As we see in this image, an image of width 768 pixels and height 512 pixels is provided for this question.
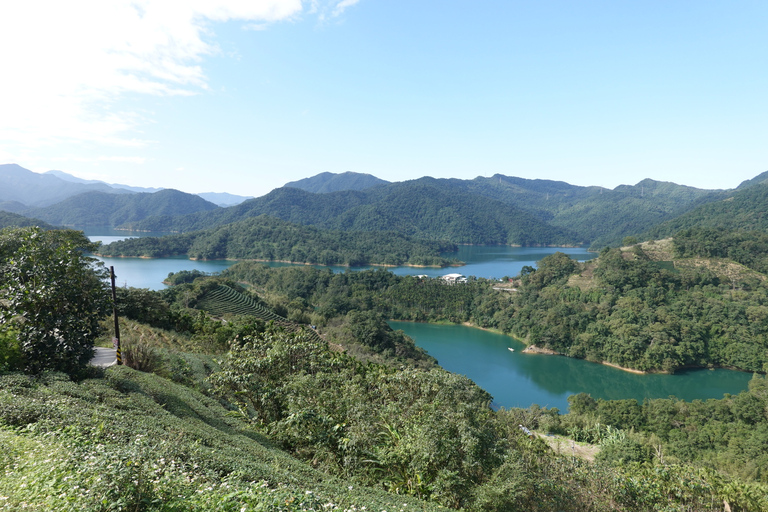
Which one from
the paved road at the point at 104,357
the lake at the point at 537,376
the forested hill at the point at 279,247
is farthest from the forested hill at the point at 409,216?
the paved road at the point at 104,357

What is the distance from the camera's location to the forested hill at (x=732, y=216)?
226ft

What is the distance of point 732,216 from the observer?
74.5 meters

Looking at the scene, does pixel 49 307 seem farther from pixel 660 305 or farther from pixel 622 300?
pixel 660 305

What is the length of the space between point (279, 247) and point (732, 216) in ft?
312

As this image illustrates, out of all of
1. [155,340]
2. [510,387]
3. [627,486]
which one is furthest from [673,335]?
[155,340]

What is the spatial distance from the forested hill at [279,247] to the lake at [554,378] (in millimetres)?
49371

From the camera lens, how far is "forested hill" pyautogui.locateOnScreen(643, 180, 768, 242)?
6884 centimetres

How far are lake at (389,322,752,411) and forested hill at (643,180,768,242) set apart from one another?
5311cm

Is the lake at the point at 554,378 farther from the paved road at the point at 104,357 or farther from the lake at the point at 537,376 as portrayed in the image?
the paved road at the point at 104,357

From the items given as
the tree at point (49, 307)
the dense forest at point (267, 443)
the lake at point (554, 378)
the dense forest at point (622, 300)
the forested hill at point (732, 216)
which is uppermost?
the forested hill at point (732, 216)

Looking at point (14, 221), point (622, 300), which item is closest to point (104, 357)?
point (622, 300)

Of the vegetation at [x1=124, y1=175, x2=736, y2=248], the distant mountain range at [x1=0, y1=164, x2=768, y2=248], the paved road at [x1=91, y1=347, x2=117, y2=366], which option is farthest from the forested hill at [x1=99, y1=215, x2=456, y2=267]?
the paved road at [x1=91, y1=347, x2=117, y2=366]

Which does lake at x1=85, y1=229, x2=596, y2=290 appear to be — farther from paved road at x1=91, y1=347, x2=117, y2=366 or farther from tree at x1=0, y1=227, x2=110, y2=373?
tree at x1=0, y1=227, x2=110, y2=373

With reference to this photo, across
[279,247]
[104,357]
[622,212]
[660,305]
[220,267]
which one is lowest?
[220,267]
